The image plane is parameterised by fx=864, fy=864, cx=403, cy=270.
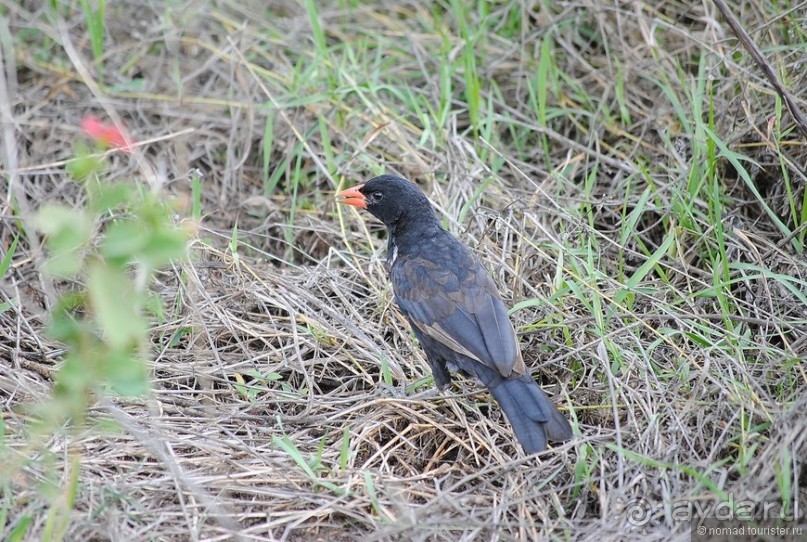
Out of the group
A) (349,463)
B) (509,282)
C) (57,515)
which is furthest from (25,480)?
(509,282)

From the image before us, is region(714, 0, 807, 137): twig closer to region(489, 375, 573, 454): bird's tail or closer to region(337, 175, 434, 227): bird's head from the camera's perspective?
region(337, 175, 434, 227): bird's head

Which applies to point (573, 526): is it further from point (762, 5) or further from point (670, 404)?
point (762, 5)

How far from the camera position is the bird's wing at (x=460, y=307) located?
12.2 feet

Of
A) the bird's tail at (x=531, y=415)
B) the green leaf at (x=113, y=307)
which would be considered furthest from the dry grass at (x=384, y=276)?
the green leaf at (x=113, y=307)

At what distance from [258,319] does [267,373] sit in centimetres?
49

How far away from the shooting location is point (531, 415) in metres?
3.49

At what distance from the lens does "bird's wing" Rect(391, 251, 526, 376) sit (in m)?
3.73

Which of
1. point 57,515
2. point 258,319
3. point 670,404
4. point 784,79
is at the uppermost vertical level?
point 784,79

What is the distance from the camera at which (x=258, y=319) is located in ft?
14.8

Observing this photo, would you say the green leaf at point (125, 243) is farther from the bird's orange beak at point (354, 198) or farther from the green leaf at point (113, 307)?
the bird's orange beak at point (354, 198)

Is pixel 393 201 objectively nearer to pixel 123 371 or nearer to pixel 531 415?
pixel 531 415

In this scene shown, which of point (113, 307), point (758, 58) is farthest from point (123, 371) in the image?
point (758, 58)

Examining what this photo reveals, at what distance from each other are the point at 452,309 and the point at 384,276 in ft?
2.62

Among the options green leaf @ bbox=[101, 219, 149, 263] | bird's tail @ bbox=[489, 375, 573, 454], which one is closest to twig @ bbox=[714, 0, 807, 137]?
bird's tail @ bbox=[489, 375, 573, 454]
